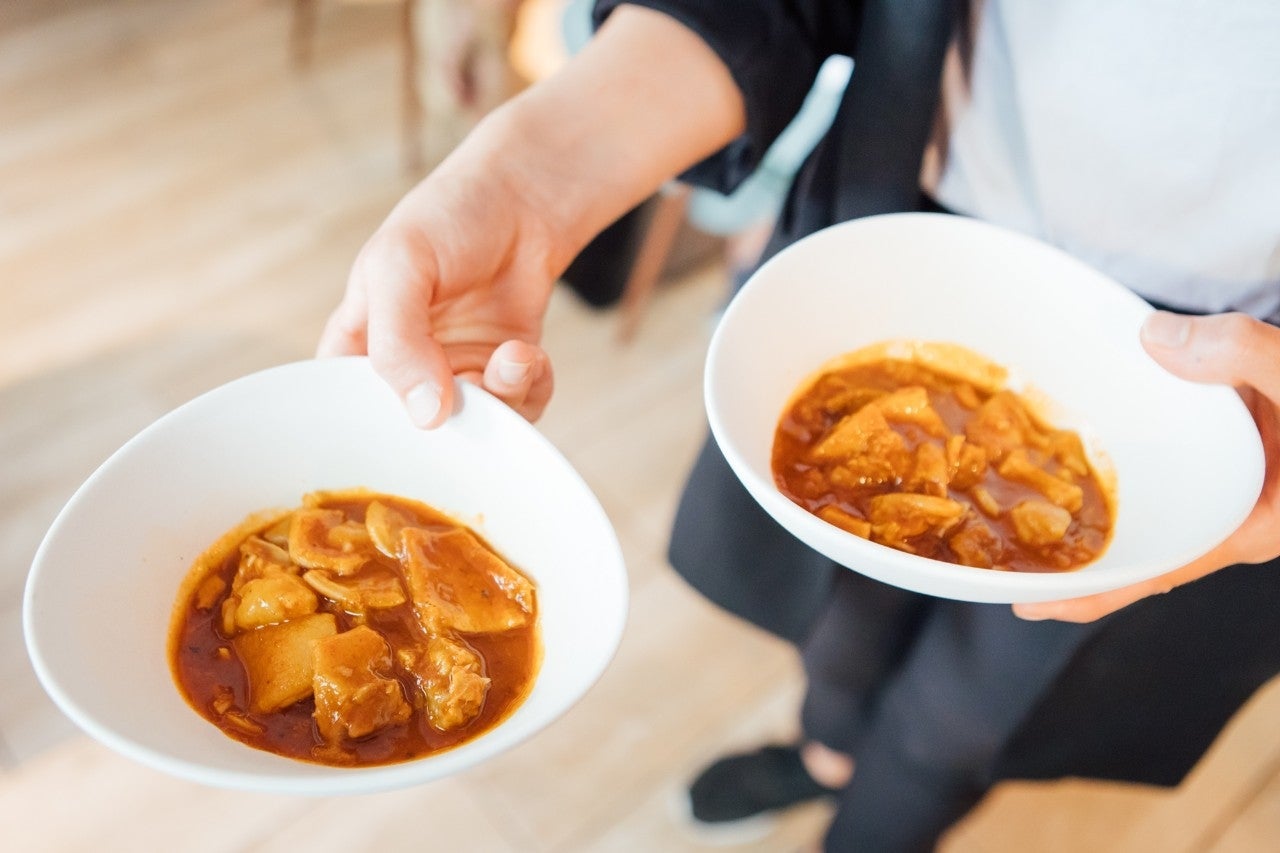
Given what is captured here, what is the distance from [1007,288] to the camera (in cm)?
100

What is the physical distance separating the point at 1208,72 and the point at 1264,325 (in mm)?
221

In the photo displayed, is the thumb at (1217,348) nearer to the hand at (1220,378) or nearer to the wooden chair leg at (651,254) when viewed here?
the hand at (1220,378)

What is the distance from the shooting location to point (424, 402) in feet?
2.71

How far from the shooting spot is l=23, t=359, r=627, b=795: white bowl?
660 mm

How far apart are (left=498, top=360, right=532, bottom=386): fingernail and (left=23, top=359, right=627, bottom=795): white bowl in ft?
0.13

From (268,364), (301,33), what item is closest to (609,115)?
(268,364)

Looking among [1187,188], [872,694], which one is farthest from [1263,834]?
[1187,188]

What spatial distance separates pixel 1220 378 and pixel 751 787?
116 cm

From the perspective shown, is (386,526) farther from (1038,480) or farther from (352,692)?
(1038,480)

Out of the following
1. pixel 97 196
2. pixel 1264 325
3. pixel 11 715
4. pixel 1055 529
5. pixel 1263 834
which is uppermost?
pixel 1264 325

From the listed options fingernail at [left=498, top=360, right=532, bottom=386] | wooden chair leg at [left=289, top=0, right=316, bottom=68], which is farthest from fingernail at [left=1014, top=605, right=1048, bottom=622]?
wooden chair leg at [left=289, top=0, right=316, bottom=68]

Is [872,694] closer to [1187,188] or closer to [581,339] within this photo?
[1187,188]

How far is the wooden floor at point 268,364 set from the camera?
163 cm

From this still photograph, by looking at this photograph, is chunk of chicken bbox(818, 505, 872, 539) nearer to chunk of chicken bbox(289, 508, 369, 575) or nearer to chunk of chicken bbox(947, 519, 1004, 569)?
chunk of chicken bbox(947, 519, 1004, 569)
